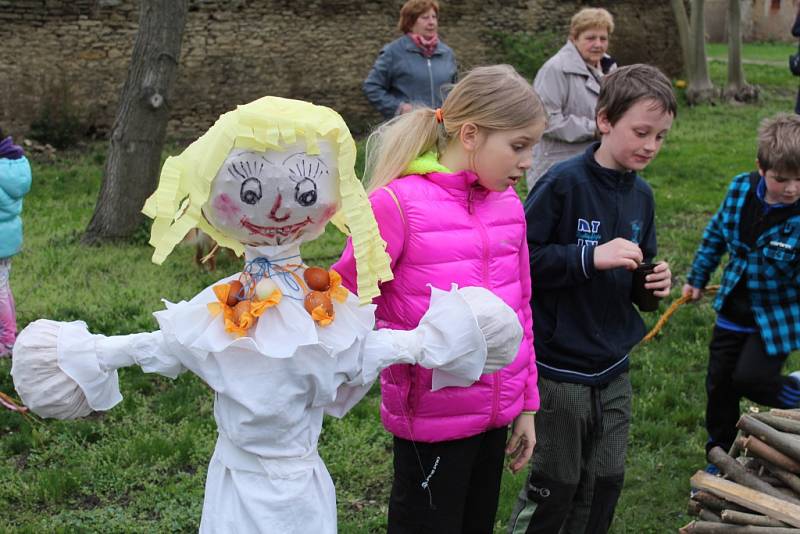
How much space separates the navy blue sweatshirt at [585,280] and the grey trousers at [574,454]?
0.23ft

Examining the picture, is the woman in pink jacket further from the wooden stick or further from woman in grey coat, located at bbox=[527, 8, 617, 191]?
woman in grey coat, located at bbox=[527, 8, 617, 191]

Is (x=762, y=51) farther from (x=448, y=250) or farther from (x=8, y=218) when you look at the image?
(x=448, y=250)

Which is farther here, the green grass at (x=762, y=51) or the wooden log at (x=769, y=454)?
the green grass at (x=762, y=51)

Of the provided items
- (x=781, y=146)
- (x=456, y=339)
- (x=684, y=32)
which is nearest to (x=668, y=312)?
(x=781, y=146)

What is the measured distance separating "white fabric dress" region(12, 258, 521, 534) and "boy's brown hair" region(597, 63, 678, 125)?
1154 mm

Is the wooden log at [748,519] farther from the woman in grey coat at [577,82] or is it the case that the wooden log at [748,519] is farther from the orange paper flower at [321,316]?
the woman in grey coat at [577,82]

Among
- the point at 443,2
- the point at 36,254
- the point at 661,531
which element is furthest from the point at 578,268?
the point at 443,2

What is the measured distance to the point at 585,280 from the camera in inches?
128

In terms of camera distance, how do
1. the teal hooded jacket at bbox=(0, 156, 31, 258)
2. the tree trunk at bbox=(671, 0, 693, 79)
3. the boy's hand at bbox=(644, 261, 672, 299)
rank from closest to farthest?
1. the boy's hand at bbox=(644, 261, 672, 299)
2. the teal hooded jacket at bbox=(0, 156, 31, 258)
3. the tree trunk at bbox=(671, 0, 693, 79)

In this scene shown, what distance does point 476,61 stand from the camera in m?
16.2

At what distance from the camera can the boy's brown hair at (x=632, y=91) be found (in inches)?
128

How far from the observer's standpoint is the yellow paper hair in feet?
7.45

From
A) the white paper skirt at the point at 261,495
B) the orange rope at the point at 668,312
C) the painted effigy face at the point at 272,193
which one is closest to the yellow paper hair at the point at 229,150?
the painted effigy face at the point at 272,193

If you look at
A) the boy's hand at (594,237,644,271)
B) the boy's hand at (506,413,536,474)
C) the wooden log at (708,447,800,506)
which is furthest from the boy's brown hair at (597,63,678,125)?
the wooden log at (708,447,800,506)
